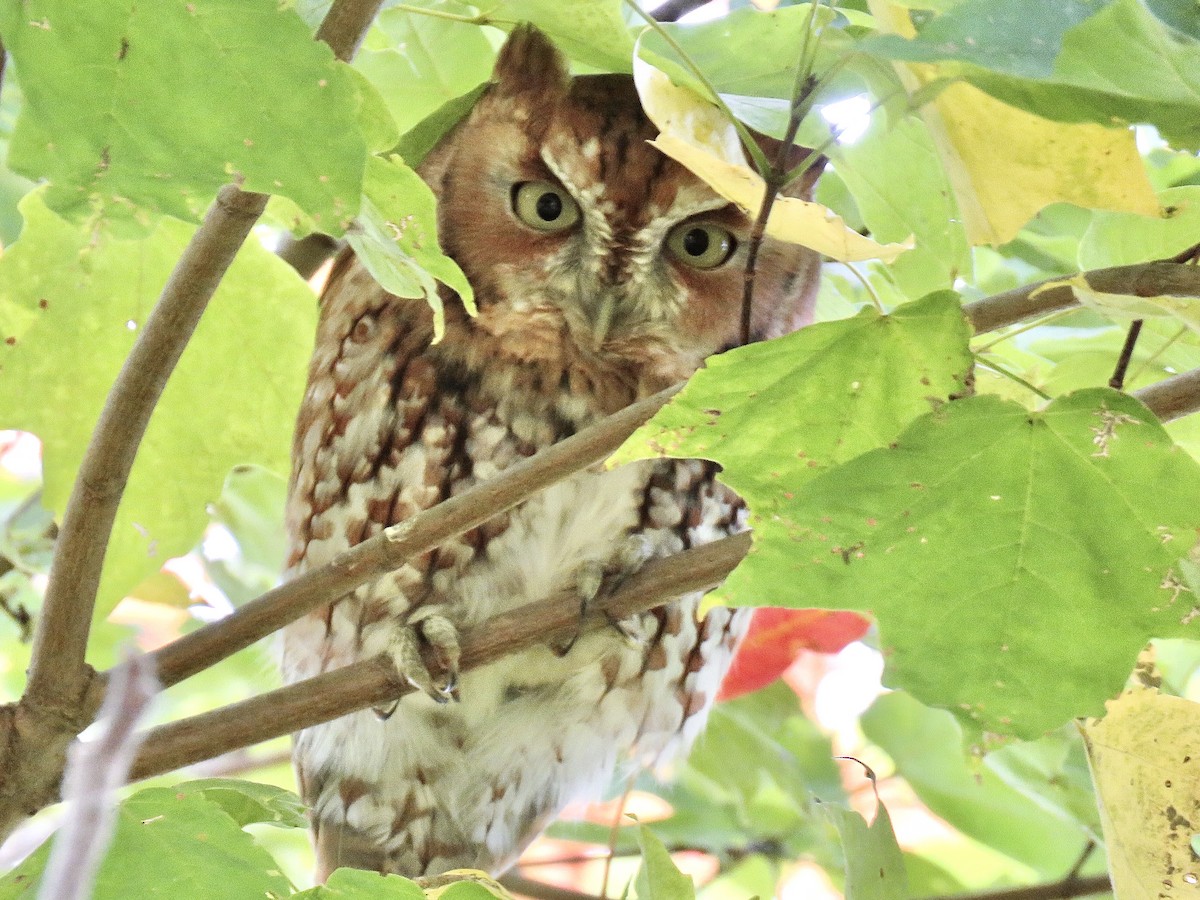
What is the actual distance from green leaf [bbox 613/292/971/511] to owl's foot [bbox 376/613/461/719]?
471 millimetres

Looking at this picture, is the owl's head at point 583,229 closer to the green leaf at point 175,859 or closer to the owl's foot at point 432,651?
the owl's foot at point 432,651

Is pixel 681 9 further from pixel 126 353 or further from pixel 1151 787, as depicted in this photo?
pixel 1151 787

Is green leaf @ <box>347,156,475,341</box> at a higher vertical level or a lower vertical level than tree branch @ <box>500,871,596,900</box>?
higher

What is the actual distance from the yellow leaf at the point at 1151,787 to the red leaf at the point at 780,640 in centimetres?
60

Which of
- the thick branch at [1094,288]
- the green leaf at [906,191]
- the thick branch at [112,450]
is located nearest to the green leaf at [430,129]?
the thick branch at [112,450]

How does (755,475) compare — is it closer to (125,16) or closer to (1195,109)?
(1195,109)

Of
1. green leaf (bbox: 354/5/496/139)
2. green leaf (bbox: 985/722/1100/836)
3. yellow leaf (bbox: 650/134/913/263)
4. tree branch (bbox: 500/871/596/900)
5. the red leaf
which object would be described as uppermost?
yellow leaf (bbox: 650/134/913/263)

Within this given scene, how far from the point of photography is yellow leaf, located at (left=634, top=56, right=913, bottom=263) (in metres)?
0.64

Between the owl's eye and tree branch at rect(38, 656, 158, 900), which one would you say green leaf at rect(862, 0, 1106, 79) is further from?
the owl's eye

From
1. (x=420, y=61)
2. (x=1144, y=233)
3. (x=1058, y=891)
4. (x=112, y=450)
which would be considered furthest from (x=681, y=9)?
(x=1058, y=891)

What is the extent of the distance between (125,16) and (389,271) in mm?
180

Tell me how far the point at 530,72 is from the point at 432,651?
1.84ft

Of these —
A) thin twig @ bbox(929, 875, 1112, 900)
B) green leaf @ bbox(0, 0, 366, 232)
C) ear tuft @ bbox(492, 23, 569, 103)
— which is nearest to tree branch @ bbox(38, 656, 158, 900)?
green leaf @ bbox(0, 0, 366, 232)

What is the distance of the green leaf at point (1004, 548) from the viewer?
0.69 meters
